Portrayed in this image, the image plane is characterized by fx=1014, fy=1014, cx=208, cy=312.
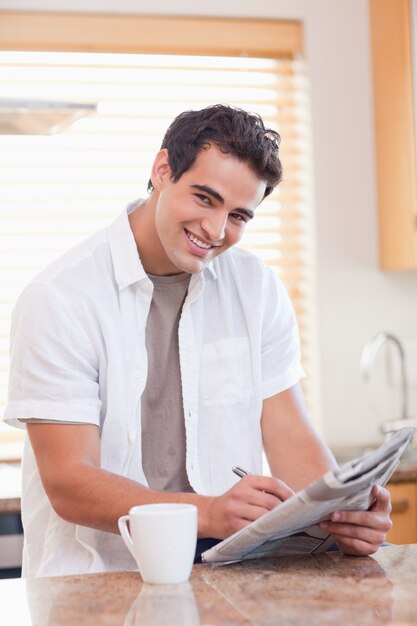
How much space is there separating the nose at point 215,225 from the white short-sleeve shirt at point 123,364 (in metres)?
0.15

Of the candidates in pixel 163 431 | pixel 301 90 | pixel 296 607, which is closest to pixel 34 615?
pixel 296 607

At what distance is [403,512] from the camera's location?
3.02m

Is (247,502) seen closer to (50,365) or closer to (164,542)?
(164,542)

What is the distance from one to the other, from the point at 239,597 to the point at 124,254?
2.63ft

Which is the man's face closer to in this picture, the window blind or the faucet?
the window blind

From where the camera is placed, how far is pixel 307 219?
3566mm

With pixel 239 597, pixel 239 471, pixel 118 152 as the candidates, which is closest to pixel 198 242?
pixel 239 471

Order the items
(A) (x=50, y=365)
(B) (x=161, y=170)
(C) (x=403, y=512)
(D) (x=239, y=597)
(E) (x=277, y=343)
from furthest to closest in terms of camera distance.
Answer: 1. (C) (x=403, y=512)
2. (E) (x=277, y=343)
3. (B) (x=161, y=170)
4. (A) (x=50, y=365)
5. (D) (x=239, y=597)

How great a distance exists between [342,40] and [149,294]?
193 cm

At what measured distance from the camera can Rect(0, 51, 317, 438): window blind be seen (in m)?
3.32

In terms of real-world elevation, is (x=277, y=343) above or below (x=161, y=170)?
below

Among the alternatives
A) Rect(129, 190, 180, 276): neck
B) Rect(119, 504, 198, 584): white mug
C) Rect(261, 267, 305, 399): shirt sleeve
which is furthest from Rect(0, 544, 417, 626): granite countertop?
Rect(129, 190, 180, 276): neck

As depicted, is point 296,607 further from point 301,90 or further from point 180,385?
point 301,90

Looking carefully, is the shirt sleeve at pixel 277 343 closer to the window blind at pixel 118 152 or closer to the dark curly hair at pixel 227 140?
the dark curly hair at pixel 227 140
